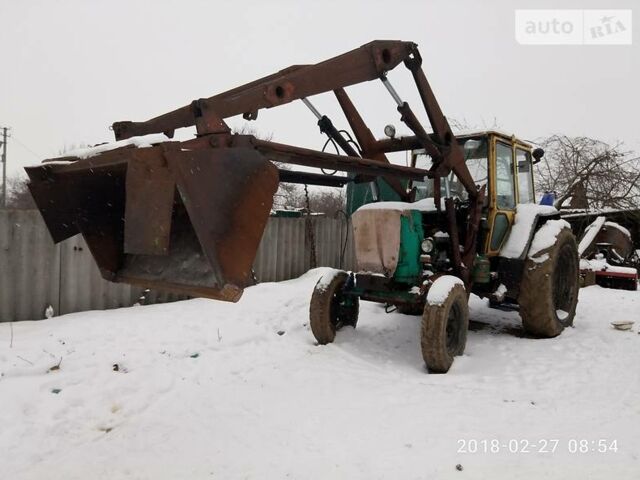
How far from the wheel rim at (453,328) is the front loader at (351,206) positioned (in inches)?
0.5

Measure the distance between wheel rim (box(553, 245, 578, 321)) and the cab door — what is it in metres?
1.05

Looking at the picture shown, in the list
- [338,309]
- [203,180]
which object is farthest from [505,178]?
[203,180]

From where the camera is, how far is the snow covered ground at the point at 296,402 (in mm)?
2623

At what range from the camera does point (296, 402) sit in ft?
11.5

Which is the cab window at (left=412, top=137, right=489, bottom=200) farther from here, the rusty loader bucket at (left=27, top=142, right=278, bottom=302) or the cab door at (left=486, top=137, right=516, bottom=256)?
the rusty loader bucket at (left=27, top=142, right=278, bottom=302)

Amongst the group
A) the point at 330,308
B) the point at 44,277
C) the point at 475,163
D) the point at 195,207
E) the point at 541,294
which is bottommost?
the point at 330,308

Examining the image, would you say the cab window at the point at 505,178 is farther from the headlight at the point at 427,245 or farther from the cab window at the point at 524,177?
the headlight at the point at 427,245

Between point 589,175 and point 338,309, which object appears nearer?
point 338,309

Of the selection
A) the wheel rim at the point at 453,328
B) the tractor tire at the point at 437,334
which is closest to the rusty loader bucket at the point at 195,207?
the tractor tire at the point at 437,334

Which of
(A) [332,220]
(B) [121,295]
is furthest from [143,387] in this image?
(A) [332,220]

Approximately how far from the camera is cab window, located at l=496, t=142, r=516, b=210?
207 inches

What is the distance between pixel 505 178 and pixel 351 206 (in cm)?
204

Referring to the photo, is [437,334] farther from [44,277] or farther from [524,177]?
[44,277]

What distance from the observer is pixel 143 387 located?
144 inches
